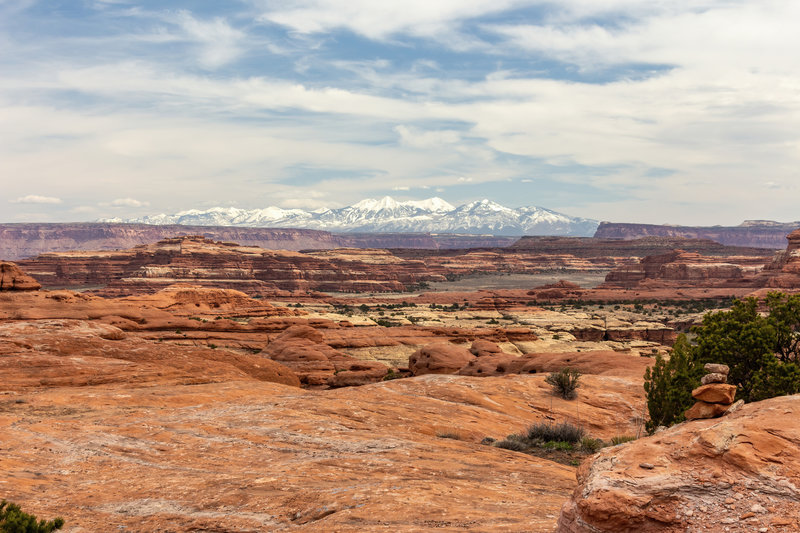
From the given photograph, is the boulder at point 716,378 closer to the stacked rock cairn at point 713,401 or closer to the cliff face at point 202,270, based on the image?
the stacked rock cairn at point 713,401

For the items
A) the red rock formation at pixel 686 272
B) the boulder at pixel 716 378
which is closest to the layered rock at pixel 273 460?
the boulder at pixel 716 378

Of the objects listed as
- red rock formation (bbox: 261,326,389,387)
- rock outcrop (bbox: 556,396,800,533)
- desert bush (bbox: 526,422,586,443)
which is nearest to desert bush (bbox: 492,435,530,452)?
desert bush (bbox: 526,422,586,443)

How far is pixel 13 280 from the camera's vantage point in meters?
37.9

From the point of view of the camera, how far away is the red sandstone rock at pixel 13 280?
1475 inches

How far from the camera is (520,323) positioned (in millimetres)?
83562

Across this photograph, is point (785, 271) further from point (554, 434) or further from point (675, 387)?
point (554, 434)

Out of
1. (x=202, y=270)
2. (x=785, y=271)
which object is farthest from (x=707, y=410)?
(x=202, y=270)

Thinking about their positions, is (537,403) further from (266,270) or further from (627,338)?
(266,270)

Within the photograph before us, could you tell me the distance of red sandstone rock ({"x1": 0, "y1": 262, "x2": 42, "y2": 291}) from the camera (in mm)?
37469

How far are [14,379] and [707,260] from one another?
166 metres

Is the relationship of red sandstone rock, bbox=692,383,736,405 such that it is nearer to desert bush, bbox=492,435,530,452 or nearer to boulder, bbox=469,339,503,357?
desert bush, bbox=492,435,530,452

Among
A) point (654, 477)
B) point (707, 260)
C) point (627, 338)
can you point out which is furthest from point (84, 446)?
point (707, 260)

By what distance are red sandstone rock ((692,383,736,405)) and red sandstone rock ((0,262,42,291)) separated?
42.3 meters

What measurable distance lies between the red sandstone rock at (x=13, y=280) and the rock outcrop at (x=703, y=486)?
4180 centimetres
